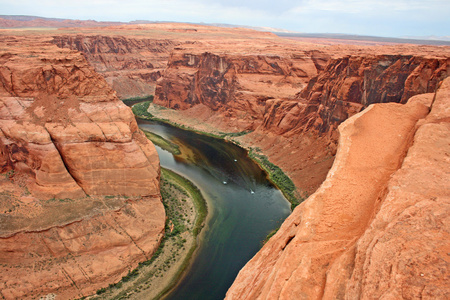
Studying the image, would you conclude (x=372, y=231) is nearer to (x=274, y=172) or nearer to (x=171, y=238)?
(x=171, y=238)

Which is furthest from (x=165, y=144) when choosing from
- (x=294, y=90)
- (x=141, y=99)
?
(x=141, y=99)

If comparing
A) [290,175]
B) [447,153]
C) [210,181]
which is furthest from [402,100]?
[210,181]

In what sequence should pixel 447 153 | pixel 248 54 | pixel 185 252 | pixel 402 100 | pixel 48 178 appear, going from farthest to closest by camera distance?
pixel 248 54
pixel 402 100
pixel 185 252
pixel 48 178
pixel 447 153

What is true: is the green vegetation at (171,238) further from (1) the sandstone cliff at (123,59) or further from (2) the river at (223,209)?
(1) the sandstone cliff at (123,59)

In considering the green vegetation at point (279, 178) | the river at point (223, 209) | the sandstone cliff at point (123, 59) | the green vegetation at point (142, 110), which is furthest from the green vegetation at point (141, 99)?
the green vegetation at point (279, 178)

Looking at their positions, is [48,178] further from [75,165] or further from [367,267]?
[367,267]

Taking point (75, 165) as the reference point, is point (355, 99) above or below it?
above

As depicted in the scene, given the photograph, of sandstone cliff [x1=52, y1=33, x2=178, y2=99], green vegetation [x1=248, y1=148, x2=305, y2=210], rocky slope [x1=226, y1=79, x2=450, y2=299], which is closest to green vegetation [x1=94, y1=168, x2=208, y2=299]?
green vegetation [x1=248, y1=148, x2=305, y2=210]
